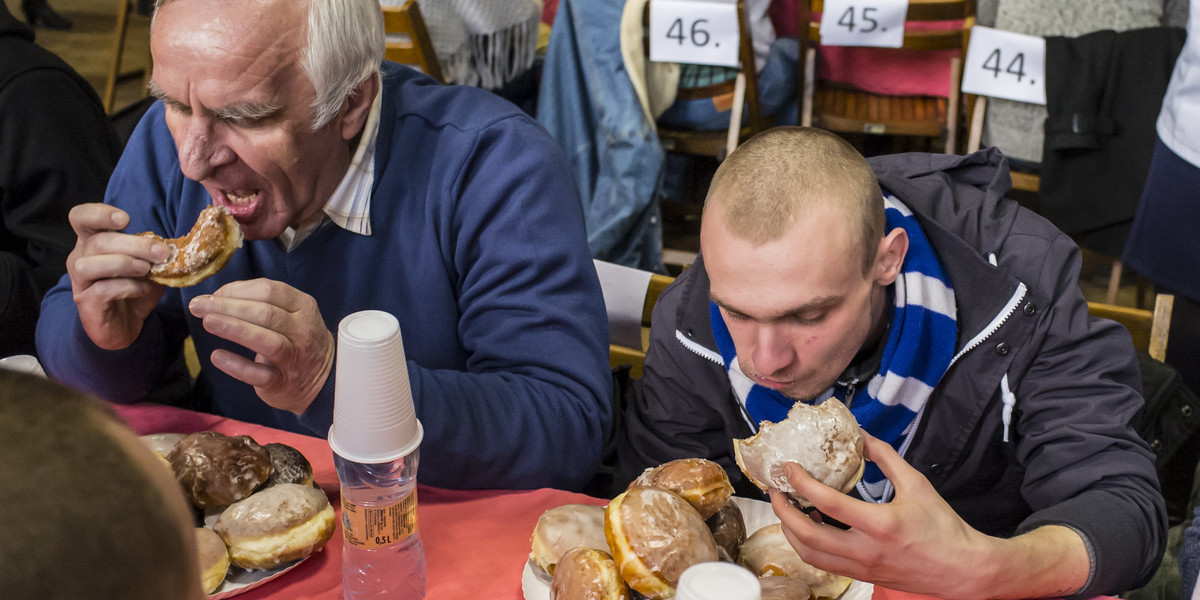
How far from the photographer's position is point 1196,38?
2076 millimetres

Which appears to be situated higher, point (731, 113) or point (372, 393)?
point (372, 393)

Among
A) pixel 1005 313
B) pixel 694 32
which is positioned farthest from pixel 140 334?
pixel 694 32

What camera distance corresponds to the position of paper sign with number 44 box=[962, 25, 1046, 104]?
286cm

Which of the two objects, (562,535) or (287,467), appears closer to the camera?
(562,535)

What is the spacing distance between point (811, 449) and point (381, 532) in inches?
19.5

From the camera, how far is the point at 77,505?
492mm

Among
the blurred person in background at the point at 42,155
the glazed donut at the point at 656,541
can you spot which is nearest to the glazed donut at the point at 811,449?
the glazed donut at the point at 656,541

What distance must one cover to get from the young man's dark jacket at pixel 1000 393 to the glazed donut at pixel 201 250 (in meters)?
0.70

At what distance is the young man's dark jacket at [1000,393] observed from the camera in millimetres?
1328

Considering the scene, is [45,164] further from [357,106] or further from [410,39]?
[410,39]

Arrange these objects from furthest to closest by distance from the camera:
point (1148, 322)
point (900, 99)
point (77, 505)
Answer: point (900, 99)
point (1148, 322)
point (77, 505)

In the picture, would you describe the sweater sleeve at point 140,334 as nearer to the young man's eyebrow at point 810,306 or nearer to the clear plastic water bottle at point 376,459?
the clear plastic water bottle at point 376,459

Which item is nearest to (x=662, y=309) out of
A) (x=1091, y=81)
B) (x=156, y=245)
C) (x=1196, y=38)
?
(x=156, y=245)

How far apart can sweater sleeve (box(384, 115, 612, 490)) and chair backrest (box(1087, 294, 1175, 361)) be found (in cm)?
96
